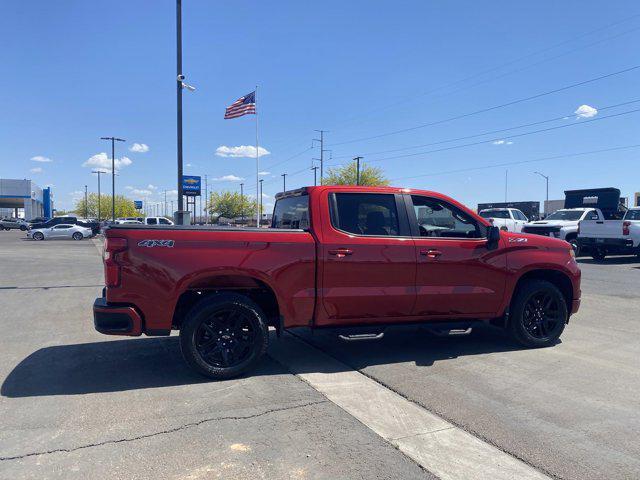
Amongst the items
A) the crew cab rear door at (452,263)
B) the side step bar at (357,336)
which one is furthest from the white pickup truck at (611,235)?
the side step bar at (357,336)

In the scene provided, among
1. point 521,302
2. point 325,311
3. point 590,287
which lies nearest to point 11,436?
point 325,311

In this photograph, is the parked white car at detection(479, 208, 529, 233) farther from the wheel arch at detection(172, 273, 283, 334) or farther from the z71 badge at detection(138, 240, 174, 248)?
the z71 badge at detection(138, 240, 174, 248)

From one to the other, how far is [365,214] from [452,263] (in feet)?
3.73

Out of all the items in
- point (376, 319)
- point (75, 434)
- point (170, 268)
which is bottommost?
point (75, 434)

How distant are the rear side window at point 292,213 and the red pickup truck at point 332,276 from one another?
28 millimetres

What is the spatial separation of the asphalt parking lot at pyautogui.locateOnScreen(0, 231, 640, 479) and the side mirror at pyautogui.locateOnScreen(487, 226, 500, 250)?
1308 millimetres

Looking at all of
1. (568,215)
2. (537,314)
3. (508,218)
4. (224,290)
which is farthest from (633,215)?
(224,290)

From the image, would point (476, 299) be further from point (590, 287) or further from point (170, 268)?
point (590, 287)

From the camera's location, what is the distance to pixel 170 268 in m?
4.63

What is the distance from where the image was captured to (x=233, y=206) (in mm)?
105750

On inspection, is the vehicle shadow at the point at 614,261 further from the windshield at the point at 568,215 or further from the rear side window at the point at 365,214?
the rear side window at the point at 365,214

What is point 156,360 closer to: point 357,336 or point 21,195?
point 357,336

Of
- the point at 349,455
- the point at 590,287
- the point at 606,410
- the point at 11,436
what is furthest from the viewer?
the point at 590,287

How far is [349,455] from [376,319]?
211 cm
